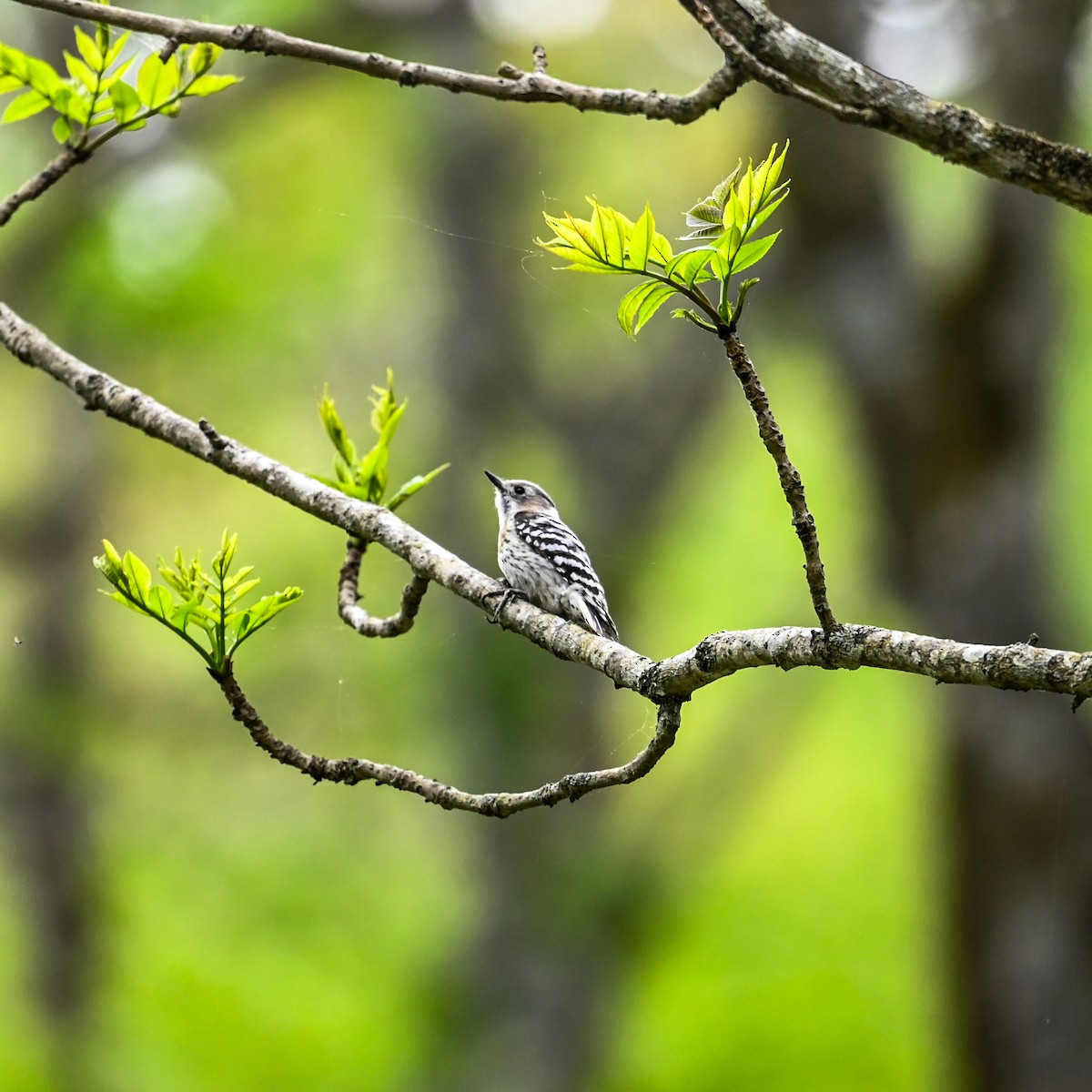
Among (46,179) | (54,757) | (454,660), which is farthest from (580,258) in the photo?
(54,757)

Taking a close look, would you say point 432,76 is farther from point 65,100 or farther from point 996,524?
point 996,524

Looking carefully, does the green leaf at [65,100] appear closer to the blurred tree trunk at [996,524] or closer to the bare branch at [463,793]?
the bare branch at [463,793]

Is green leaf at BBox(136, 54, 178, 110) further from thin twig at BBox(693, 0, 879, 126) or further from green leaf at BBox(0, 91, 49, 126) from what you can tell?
thin twig at BBox(693, 0, 879, 126)

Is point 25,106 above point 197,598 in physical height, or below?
above

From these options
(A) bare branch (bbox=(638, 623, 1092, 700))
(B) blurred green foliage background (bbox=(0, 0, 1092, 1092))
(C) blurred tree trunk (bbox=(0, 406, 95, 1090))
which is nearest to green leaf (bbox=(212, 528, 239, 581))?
(A) bare branch (bbox=(638, 623, 1092, 700))

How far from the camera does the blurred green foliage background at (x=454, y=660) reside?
9875mm

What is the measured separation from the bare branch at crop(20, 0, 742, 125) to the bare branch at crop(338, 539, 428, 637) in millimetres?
1216

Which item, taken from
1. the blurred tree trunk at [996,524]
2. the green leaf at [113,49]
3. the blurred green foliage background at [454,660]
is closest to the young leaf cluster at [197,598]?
the green leaf at [113,49]

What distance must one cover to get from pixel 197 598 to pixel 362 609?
934mm

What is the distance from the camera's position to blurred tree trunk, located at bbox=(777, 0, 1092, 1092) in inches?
276

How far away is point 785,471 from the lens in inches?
76.0

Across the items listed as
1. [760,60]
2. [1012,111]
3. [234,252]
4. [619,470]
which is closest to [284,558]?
[234,252]

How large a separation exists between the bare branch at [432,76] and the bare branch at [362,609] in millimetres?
1216

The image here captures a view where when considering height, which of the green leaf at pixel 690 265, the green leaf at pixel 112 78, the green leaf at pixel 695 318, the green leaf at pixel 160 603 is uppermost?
the green leaf at pixel 112 78
